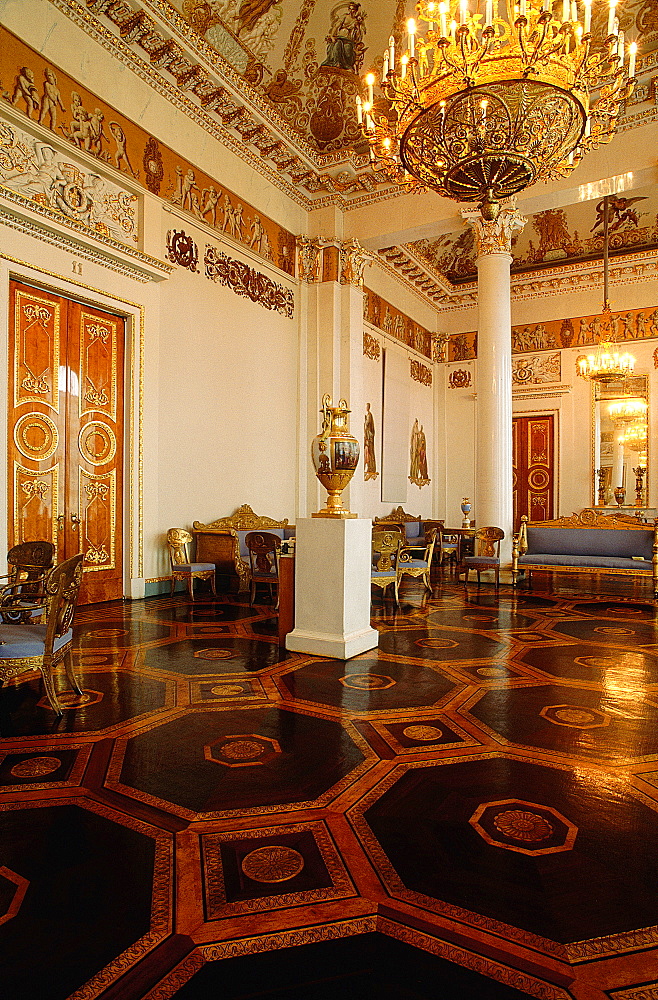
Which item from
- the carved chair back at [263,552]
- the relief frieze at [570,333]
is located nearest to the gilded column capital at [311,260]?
the carved chair back at [263,552]

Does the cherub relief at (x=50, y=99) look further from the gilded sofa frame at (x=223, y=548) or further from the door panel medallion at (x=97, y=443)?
the gilded sofa frame at (x=223, y=548)

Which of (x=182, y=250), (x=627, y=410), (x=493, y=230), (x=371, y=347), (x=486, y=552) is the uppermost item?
(x=493, y=230)

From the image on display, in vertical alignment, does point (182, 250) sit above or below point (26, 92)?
below

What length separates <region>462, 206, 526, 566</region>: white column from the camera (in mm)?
10875

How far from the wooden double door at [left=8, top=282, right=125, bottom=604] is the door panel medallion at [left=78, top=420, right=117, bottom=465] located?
0.04 ft

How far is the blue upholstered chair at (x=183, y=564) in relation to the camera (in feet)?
26.7

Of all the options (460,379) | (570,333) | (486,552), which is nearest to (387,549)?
(486,552)

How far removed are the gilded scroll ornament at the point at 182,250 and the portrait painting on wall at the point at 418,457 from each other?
26.0 feet

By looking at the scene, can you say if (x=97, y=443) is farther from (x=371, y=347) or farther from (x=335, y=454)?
(x=371, y=347)

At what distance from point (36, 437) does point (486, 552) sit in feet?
23.8

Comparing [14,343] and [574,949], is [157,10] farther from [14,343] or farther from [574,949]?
[574,949]

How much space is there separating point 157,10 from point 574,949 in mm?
9686

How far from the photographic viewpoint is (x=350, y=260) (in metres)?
11.8

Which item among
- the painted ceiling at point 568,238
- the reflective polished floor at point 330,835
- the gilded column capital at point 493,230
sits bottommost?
the reflective polished floor at point 330,835
